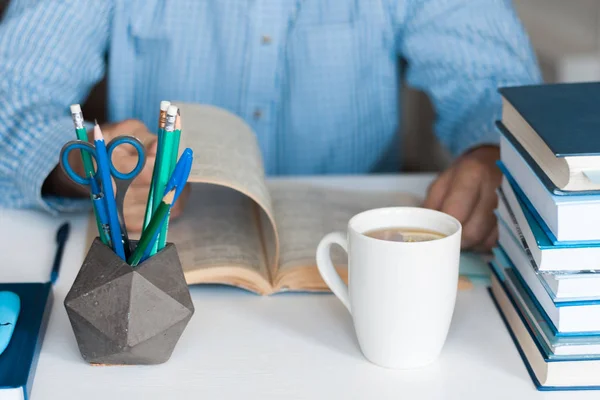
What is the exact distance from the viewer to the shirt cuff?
94cm

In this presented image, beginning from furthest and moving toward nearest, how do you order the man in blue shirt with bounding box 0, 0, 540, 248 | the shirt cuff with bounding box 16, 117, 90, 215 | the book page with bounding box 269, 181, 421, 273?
1. the man in blue shirt with bounding box 0, 0, 540, 248
2. the shirt cuff with bounding box 16, 117, 90, 215
3. the book page with bounding box 269, 181, 421, 273

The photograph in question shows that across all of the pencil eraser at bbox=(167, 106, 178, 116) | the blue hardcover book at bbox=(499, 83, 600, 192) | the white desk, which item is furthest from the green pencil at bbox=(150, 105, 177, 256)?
the blue hardcover book at bbox=(499, 83, 600, 192)

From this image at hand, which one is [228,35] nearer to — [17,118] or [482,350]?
[17,118]

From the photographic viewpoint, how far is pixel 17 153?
3.31 feet

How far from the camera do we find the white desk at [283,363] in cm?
62

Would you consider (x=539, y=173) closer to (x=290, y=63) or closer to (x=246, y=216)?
(x=246, y=216)

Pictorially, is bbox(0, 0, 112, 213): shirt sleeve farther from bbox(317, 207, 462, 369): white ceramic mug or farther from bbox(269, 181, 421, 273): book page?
bbox(317, 207, 462, 369): white ceramic mug

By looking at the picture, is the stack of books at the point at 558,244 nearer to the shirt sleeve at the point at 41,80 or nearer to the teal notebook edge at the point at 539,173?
the teal notebook edge at the point at 539,173

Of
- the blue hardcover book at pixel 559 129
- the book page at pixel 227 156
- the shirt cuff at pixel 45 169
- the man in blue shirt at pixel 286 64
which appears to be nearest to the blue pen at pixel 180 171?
the book page at pixel 227 156

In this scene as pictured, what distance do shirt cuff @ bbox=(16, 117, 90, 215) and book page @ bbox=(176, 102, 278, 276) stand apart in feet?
0.56

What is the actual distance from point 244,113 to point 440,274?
2.60 ft

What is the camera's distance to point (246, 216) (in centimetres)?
92

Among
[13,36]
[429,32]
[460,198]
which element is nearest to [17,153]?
[13,36]

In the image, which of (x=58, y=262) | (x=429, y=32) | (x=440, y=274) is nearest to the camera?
(x=440, y=274)
